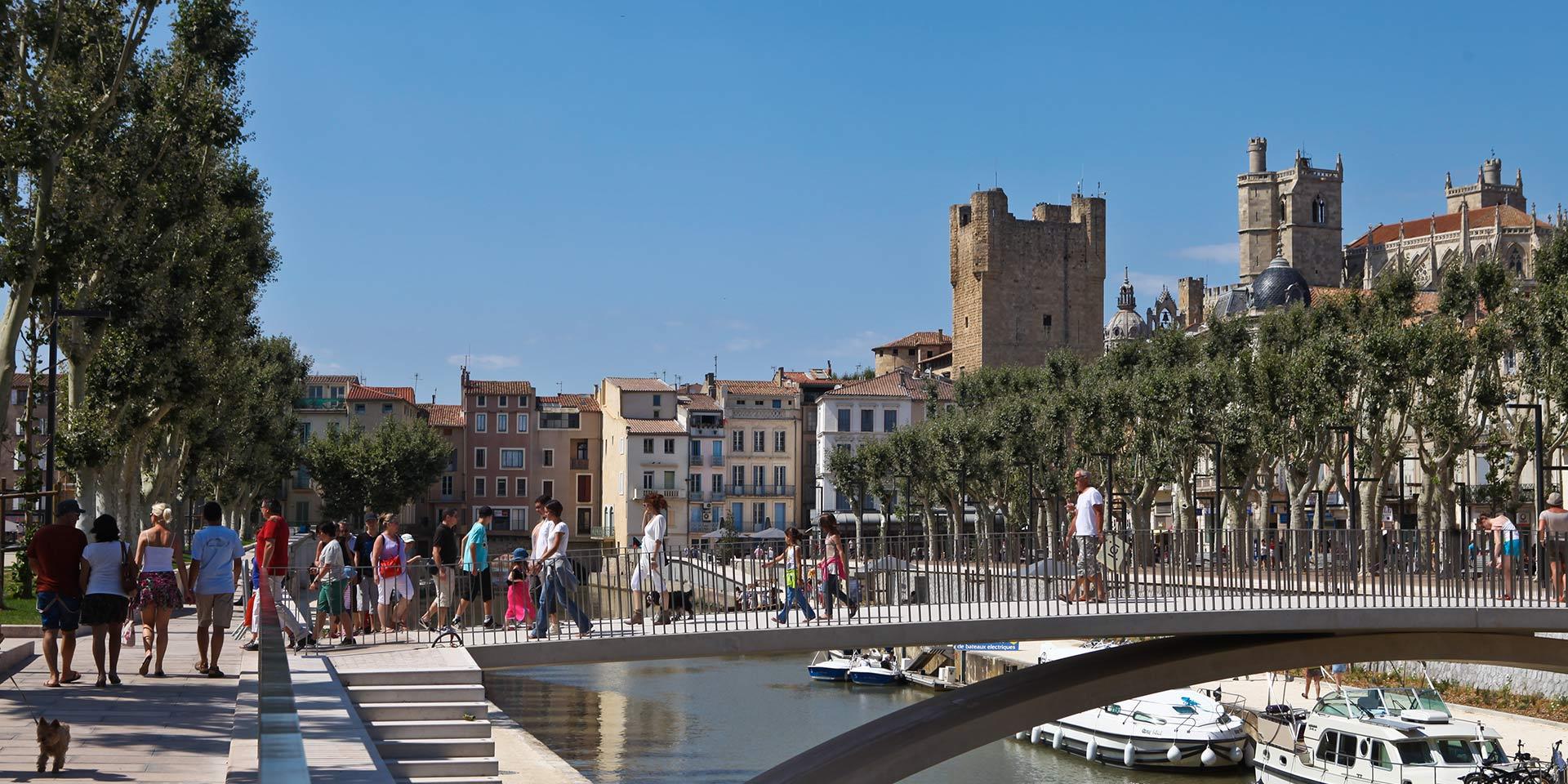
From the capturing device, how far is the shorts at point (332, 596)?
19438 millimetres

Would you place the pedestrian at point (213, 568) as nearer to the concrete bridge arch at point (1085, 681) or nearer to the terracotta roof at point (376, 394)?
the concrete bridge arch at point (1085, 681)

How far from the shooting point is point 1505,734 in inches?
1367

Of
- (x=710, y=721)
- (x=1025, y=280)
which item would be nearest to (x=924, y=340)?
(x=1025, y=280)

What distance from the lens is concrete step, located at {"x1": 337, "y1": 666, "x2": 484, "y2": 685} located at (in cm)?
1697

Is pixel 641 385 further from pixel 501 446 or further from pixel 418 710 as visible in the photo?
pixel 418 710

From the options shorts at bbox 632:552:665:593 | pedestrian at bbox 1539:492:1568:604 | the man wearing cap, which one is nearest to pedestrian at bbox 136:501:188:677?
the man wearing cap

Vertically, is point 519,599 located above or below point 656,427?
below

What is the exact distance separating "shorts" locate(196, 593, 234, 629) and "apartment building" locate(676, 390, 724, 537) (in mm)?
85797

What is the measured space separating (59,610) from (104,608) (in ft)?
1.31

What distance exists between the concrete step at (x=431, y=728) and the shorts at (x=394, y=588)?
3432mm

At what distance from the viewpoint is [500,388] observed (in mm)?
109250

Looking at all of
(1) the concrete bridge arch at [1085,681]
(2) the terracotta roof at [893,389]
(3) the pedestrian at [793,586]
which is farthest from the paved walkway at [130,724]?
(2) the terracotta roof at [893,389]

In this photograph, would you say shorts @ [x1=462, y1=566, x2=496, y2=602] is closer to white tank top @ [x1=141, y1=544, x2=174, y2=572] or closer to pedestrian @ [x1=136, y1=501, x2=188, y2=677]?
pedestrian @ [x1=136, y1=501, x2=188, y2=677]

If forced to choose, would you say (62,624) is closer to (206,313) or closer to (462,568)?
(462,568)
